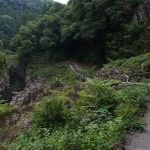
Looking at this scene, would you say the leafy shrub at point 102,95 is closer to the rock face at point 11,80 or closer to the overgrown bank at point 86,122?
the overgrown bank at point 86,122

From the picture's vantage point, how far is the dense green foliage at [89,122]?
15.9 feet

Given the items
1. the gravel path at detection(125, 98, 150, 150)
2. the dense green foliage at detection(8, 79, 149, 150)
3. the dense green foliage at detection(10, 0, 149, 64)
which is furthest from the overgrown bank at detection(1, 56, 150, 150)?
the dense green foliage at detection(10, 0, 149, 64)

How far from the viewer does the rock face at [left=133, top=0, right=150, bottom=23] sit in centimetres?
2634

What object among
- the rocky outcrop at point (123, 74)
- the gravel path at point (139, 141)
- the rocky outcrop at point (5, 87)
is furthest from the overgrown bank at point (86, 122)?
the rocky outcrop at point (5, 87)

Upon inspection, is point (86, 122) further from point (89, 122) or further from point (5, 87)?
point (5, 87)

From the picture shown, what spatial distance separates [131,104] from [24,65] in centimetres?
4515

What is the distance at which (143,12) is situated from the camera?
88.1 feet

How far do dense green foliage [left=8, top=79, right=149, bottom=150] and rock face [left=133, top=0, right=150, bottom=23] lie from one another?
797 inches

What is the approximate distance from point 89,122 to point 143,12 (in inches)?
925

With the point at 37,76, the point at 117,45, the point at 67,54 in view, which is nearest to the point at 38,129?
the point at 117,45

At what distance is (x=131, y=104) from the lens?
7.37m

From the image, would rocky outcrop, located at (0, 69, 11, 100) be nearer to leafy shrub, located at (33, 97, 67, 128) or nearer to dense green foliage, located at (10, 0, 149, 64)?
dense green foliage, located at (10, 0, 149, 64)

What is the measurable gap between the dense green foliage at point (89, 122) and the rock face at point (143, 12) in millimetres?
Answer: 20233

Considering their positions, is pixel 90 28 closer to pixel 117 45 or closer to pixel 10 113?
pixel 117 45
